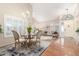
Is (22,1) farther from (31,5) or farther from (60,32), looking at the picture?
(60,32)

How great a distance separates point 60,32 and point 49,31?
221mm

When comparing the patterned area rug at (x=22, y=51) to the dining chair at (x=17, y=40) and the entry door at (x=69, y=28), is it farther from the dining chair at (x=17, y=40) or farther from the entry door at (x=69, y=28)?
the entry door at (x=69, y=28)

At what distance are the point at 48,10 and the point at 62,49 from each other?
832 mm

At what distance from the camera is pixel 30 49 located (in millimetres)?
2768

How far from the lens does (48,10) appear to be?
2740mm

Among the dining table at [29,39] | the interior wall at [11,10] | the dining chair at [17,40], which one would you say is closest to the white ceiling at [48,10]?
the interior wall at [11,10]

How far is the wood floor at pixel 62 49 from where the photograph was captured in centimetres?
271

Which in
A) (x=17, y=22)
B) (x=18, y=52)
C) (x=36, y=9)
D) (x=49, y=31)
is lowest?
(x=18, y=52)

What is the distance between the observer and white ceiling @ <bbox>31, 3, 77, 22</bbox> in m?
2.72

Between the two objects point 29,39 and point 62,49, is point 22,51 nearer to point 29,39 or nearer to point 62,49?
point 29,39

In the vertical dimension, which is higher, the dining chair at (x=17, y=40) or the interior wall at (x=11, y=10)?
the interior wall at (x=11, y=10)

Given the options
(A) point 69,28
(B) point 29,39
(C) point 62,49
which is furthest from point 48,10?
(C) point 62,49

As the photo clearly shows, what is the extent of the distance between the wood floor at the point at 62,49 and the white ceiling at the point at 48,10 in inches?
20.1

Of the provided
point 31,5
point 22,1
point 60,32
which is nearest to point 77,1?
point 60,32
